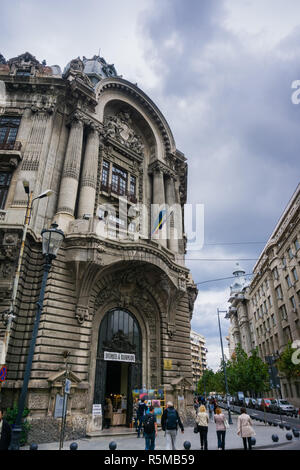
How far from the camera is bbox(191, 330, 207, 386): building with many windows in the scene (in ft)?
431

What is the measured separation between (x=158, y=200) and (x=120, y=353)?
12721 mm

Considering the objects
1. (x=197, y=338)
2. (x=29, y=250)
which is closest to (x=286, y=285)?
(x=29, y=250)

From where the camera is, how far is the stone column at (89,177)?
768 inches

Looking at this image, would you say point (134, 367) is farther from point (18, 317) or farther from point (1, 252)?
point (1, 252)

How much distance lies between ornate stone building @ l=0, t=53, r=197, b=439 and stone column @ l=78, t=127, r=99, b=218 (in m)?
0.08

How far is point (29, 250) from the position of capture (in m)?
16.6

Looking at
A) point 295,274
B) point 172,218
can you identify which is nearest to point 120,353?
point 172,218

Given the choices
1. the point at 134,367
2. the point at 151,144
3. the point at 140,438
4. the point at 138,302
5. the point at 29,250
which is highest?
the point at 151,144

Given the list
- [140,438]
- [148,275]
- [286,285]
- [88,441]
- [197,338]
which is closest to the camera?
[88,441]

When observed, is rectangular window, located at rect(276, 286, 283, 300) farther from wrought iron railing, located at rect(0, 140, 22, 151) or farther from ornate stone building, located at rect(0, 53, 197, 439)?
wrought iron railing, located at rect(0, 140, 22, 151)

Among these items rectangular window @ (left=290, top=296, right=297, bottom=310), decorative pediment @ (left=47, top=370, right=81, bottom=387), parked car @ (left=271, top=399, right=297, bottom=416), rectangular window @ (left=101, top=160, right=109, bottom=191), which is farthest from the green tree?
decorative pediment @ (left=47, top=370, right=81, bottom=387)

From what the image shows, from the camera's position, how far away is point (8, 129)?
21.4 m

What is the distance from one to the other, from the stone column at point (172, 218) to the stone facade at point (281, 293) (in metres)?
11.7
